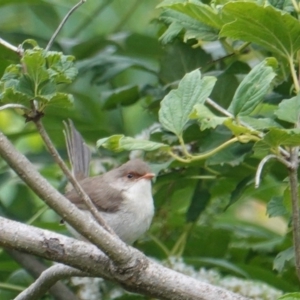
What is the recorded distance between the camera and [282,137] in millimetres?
1677

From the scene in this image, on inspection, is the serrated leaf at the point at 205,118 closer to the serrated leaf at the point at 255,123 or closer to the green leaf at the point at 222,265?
the serrated leaf at the point at 255,123

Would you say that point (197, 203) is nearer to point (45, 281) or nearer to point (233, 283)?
point (233, 283)

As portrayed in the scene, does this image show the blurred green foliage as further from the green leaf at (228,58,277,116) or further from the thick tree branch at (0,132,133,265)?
the thick tree branch at (0,132,133,265)

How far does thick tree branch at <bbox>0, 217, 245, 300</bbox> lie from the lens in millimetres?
1719

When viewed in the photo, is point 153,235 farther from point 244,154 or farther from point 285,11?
point 285,11

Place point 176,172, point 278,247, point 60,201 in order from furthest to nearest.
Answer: point 278,247 < point 176,172 < point 60,201

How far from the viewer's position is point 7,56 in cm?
298

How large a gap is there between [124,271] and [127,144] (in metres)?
0.28

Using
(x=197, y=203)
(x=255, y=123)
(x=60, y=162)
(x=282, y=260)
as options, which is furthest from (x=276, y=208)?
(x=60, y=162)

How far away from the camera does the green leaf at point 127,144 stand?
5.64 feet

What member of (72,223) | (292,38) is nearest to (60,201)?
(72,223)

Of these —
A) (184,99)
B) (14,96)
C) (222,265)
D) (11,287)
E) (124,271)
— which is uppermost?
(14,96)

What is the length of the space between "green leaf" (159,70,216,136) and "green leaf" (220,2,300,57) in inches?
7.6

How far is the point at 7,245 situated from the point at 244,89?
0.63 meters
